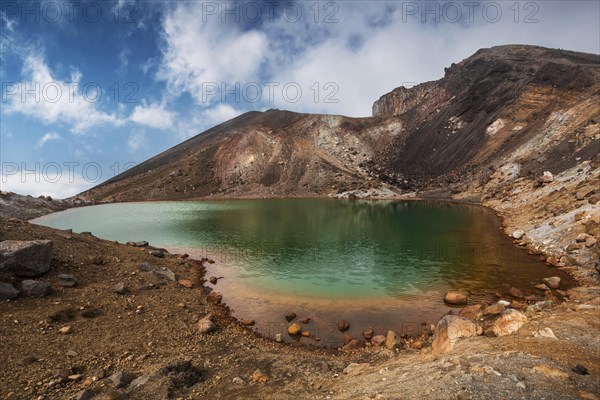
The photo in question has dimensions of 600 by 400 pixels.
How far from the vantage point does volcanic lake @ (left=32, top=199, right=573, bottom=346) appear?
66.6ft

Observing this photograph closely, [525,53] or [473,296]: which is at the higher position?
[525,53]

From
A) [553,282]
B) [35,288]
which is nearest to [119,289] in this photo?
[35,288]

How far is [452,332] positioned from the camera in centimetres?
1367

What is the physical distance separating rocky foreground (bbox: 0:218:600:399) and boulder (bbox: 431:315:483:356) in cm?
5

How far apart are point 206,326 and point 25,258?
10367mm

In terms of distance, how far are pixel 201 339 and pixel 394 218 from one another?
43361 mm

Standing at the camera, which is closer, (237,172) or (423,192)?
(423,192)

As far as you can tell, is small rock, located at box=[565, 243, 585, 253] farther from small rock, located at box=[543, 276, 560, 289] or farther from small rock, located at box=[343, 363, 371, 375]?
small rock, located at box=[343, 363, 371, 375]

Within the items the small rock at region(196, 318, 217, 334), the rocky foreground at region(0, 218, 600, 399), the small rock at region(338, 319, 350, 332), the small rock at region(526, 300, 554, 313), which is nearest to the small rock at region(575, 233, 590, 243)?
the rocky foreground at region(0, 218, 600, 399)

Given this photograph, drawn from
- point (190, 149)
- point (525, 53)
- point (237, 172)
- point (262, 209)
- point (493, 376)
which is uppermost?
point (525, 53)

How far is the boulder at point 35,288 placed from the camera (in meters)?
17.2

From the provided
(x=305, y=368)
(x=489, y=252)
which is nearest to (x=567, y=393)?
(x=305, y=368)

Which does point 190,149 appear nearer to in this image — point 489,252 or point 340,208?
point 340,208

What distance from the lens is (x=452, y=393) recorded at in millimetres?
8891
